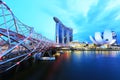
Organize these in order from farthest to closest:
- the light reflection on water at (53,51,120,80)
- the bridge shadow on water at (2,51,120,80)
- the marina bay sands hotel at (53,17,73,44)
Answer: the marina bay sands hotel at (53,17,73,44) → the light reflection on water at (53,51,120,80) → the bridge shadow on water at (2,51,120,80)

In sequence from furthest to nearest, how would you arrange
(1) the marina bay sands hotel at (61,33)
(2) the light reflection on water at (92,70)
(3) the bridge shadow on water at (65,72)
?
(1) the marina bay sands hotel at (61,33) → (2) the light reflection on water at (92,70) → (3) the bridge shadow on water at (65,72)

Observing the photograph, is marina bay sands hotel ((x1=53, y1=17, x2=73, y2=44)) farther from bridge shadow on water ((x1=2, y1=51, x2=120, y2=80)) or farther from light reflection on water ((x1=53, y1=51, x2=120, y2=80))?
bridge shadow on water ((x1=2, y1=51, x2=120, y2=80))

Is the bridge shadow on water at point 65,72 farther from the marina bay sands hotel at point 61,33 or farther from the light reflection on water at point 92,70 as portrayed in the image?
the marina bay sands hotel at point 61,33

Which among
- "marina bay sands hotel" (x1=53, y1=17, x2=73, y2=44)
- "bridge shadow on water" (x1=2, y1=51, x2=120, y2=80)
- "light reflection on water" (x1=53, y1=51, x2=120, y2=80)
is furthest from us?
"marina bay sands hotel" (x1=53, y1=17, x2=73, y2=44)

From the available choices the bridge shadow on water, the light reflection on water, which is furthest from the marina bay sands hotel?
the bridge shadow on water

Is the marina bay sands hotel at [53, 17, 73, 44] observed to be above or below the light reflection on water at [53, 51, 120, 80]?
above

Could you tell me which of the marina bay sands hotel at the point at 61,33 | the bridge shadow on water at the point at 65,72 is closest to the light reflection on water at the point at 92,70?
the bridge shadow on water at the point at 65,72

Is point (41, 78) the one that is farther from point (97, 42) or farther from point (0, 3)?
point (97, 42)

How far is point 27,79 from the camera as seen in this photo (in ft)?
48.3

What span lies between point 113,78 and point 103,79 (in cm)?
125

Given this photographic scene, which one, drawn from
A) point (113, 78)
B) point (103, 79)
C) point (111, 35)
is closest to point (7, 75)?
point (103, 79)

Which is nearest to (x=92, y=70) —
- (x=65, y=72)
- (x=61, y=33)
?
(x=65, y=72)

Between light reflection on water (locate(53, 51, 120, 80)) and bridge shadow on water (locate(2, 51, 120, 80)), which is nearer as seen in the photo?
bridge shadow on water (locate(2, 51, 120, 80))

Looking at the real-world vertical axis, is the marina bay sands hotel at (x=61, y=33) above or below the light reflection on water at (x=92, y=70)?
above
